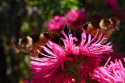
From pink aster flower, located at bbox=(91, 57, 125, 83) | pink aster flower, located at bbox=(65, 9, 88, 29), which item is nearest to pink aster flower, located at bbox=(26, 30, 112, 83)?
pink aster flower, located at bbox=(91, 57, 125, 83)

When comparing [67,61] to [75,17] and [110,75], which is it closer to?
[110,75]

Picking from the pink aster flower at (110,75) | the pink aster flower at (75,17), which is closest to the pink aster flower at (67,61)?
the pink aster flower at (110,75)

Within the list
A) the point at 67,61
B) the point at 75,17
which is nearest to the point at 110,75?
the point at 67,61

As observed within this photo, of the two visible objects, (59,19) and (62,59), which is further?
(59,19)

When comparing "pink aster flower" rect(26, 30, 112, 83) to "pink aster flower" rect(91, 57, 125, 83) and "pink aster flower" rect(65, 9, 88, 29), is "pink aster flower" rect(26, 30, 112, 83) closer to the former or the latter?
"pink aster flower" rect(91, 57, 125, 83)

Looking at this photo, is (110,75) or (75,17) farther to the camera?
(75,17)

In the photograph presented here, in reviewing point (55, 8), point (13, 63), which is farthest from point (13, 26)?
point (55, 8)

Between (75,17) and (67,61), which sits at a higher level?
(75,17)

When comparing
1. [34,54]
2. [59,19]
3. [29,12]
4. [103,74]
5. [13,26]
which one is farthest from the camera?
[13,26]

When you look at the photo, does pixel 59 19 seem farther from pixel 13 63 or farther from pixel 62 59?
pixel 13 63
